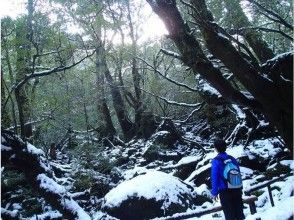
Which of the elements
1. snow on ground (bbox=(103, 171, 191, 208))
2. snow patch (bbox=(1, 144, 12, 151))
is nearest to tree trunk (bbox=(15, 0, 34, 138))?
snow on ground (bbox=(103, 171, 191, 208))

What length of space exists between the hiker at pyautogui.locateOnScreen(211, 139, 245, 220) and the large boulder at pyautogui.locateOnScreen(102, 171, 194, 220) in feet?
15.2

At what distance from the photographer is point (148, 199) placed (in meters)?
10.5

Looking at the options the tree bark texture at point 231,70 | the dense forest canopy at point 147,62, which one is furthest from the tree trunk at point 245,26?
the tree bark texture at point 231,70

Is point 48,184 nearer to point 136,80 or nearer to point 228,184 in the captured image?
point 228,184

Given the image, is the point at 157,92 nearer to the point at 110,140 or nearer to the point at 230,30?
the point at 110,140

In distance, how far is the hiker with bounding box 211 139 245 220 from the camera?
18.9 ft

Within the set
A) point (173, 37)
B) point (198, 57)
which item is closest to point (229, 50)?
point (198, 57)

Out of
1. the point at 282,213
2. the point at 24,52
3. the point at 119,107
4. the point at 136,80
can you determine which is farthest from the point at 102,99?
the point at 282,213

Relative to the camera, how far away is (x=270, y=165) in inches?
484

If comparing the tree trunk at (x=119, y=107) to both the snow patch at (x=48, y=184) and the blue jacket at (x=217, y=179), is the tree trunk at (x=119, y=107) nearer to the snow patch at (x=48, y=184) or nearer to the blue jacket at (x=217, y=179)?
the snow patch at (x=48, y=184)

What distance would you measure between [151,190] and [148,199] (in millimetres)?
320

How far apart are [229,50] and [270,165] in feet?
21.7

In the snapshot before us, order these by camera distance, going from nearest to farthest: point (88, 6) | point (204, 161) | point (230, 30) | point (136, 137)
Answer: point (230, 30), point (204, 161), point (88, 6), point (136, 137)

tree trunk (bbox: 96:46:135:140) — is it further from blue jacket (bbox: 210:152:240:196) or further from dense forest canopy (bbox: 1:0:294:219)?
blue jacket (bbox: 210:152:240:196)
